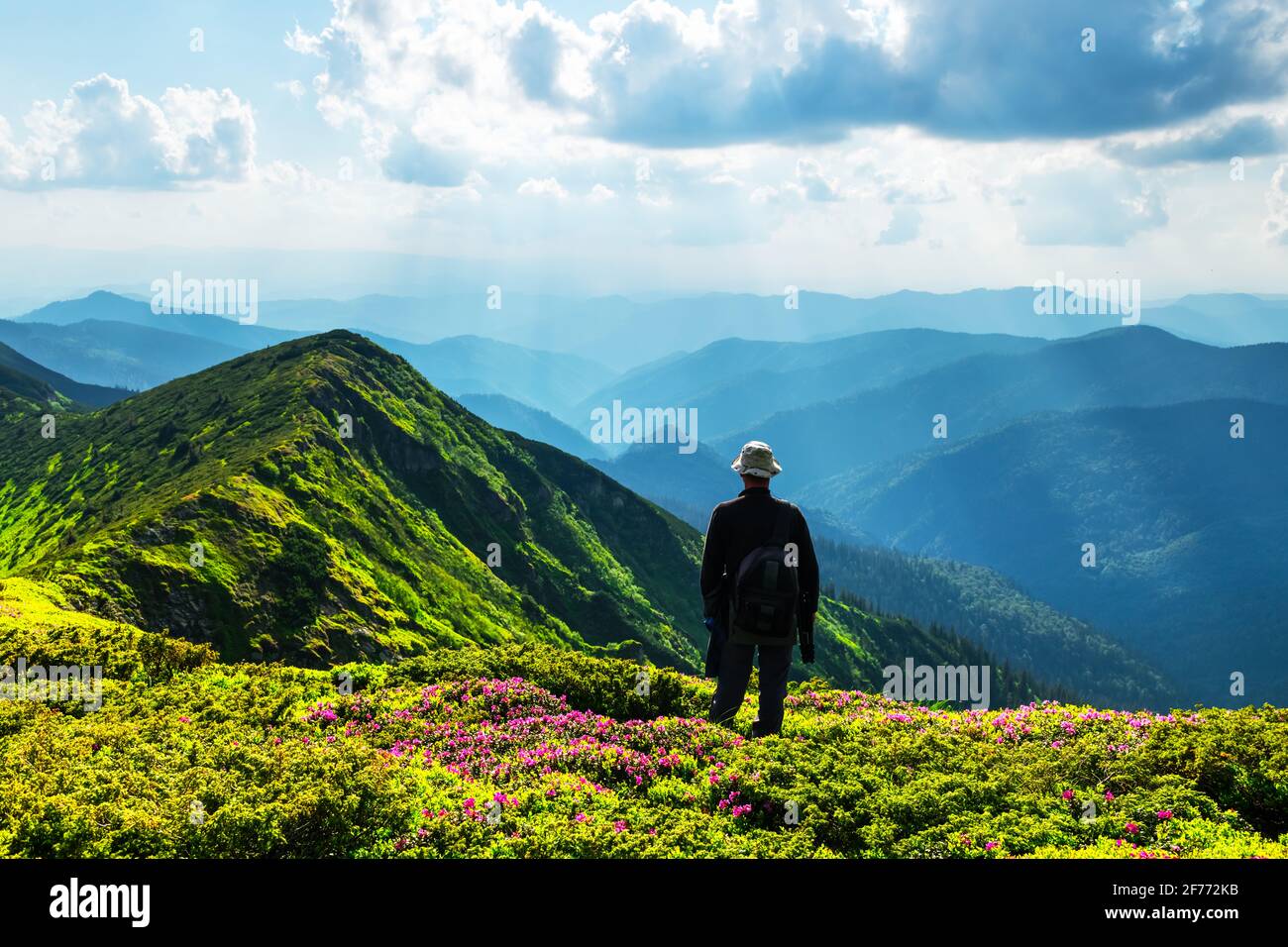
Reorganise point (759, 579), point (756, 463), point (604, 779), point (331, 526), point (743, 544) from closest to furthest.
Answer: point (604, 779), point (759, 579), point (743, 544), point (756, 463), point (331, 526)

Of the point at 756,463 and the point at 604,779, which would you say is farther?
the point at 756,463

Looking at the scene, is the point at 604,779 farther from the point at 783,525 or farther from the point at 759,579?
the point at 783,525

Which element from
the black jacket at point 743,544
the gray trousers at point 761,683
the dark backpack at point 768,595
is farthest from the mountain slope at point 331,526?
the dark backpack at point 768,595

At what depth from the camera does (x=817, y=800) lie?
12812 millimetres

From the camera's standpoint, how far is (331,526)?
334ft

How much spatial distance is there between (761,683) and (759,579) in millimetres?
2695

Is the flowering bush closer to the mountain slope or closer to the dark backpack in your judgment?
the dark backpack

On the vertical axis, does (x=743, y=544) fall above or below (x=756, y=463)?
below

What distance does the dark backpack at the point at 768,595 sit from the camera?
14938 millimetres

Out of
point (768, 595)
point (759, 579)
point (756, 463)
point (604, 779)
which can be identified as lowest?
point (604, 779)

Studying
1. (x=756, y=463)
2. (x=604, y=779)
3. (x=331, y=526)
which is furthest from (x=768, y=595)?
(x=331, y=526)
